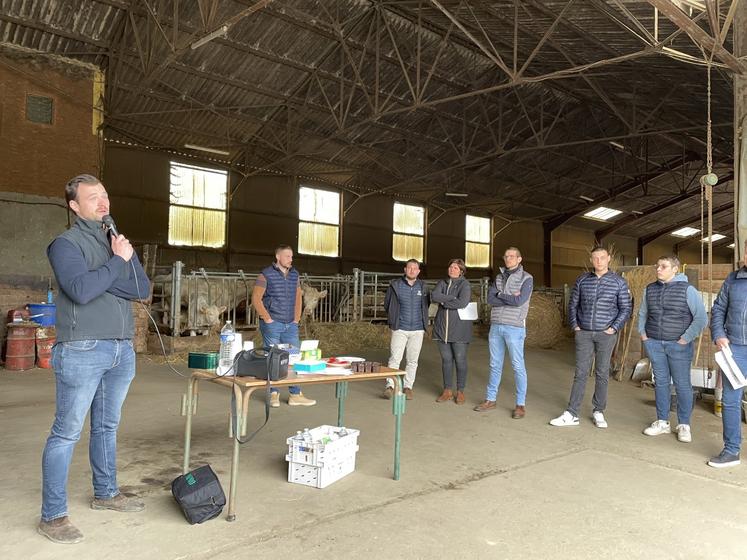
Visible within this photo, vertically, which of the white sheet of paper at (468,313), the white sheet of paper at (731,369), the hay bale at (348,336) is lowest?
the hay bale at (348,336)

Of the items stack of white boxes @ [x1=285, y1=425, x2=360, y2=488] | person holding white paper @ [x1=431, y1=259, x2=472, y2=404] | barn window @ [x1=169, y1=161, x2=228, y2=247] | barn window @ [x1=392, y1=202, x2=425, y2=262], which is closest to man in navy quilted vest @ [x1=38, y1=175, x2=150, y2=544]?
stack of white boxes @ [x1=285, y1=425, x2=360, y2=488]

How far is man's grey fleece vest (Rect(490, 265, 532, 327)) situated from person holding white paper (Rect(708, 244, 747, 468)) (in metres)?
1.80

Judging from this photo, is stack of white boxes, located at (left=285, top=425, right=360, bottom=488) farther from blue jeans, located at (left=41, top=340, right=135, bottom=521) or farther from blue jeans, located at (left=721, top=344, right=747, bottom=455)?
blue jeans, located at (left=721, top=344, right=747, bottom=455)

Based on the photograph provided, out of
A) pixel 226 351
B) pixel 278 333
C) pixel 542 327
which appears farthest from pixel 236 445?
pixel 542 327

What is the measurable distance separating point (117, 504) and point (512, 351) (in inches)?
157

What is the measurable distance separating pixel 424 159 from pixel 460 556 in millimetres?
17235

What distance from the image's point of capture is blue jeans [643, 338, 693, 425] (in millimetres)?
5152

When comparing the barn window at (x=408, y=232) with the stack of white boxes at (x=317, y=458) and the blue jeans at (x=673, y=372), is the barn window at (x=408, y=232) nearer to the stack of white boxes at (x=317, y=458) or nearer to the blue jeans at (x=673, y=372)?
the blue jeans at (x=673, y=372)

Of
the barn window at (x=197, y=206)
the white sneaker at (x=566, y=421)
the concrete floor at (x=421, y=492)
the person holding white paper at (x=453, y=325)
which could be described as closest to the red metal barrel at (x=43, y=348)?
the concrete floor at (x=421, y=492)

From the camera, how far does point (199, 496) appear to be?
308cm

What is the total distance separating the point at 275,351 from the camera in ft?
11.0

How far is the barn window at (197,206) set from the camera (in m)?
16.1

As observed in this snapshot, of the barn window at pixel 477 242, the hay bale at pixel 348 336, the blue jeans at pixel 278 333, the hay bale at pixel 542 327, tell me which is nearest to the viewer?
the blue jeans at pixel 278 333

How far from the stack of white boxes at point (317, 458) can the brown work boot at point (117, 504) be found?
956mm
